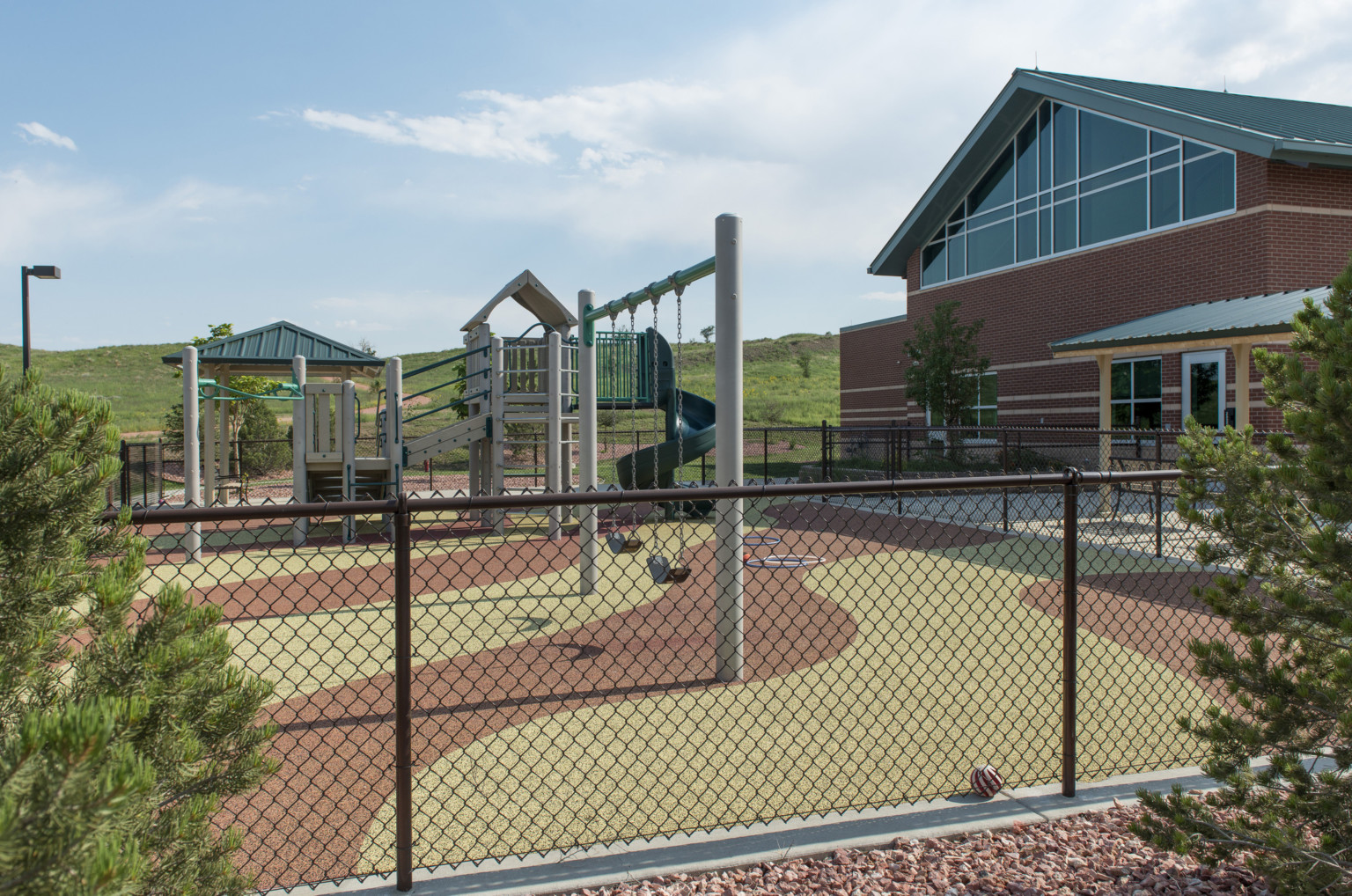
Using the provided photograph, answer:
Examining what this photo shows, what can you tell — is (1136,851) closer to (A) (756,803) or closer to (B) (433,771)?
(A) (756,803)

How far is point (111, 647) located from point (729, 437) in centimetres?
389

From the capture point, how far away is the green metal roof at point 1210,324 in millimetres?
11703

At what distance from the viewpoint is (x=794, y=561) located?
30.4 feet

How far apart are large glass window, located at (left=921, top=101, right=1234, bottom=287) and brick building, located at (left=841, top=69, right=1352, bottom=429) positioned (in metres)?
0.04

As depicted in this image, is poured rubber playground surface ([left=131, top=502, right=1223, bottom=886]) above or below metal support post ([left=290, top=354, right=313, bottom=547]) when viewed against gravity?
below

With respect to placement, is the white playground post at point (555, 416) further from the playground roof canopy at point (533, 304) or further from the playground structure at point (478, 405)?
the playground roof canopy at point (533, 304)

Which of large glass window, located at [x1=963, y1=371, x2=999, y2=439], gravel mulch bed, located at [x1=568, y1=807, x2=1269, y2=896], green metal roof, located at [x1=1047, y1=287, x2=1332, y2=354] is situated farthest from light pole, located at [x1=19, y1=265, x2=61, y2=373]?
large glass window, located at [x1=963, y1=371, x2=999, y2=439]

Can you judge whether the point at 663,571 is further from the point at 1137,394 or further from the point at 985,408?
the point at 985,408

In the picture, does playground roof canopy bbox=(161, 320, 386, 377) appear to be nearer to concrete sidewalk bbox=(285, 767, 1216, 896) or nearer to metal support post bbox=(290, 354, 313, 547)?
metal support post bbox=(290, 354, 313, 547)

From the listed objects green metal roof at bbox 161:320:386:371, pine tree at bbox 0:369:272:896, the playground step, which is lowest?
pine tree at bbox 0:369:272:896

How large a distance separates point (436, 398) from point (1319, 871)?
221 feet

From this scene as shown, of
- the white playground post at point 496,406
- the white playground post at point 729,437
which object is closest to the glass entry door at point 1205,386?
the white playground post at point 496,406

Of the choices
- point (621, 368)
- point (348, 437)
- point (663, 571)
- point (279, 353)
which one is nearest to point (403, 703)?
point (663, 571)

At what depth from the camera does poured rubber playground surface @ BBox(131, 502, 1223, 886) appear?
11.2 feet
